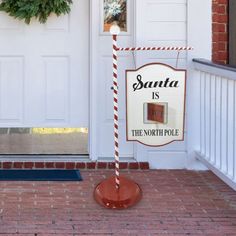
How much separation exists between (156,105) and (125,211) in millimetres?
1156

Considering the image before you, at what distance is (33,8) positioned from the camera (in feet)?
23.0

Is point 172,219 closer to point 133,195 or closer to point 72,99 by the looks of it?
point 133,195

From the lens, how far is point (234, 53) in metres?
7.37

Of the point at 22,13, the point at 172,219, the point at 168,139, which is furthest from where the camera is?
the point at 22,13

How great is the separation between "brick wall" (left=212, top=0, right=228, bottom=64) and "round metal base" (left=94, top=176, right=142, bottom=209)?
6.67ft

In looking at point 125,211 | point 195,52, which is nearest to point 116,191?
point 125,211

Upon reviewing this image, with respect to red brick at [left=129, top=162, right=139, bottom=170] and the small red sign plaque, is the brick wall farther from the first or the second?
red brick at [left=129, top=162, right=139, bottom=170]

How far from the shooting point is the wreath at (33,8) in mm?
7012

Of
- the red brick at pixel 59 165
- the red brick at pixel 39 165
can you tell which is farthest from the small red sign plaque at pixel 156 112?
the red brick at pixel 39 165

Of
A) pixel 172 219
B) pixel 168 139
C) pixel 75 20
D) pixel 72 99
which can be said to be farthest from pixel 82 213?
pixel 75 20

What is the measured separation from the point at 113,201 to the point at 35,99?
204 centimetres

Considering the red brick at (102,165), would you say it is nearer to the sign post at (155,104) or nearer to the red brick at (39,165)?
the red brick at (39,165)

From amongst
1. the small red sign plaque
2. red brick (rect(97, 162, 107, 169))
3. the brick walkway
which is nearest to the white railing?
the brick walkway

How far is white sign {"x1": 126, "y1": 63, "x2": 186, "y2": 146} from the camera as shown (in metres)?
6.27
